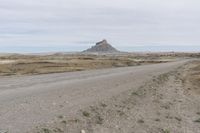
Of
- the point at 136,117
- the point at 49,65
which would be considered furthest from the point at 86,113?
the point at 49,65

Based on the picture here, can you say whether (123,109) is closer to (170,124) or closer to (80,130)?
(170,124)

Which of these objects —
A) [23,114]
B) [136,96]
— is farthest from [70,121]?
[136,96]

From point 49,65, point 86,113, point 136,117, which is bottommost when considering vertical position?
point 49,65

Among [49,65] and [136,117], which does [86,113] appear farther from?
[49,65]

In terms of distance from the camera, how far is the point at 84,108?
52.0 feet

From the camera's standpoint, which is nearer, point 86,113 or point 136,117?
point 86,113

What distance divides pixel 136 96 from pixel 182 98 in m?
2.16

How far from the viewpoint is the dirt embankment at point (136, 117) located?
41.9ft

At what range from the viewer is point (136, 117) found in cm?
1487

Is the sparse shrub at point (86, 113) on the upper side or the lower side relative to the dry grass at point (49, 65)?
upper

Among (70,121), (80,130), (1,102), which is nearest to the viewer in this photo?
(80,130)

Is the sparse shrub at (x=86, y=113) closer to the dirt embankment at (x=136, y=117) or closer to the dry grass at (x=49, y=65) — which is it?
the dirt embankment at (x=136, y=117)

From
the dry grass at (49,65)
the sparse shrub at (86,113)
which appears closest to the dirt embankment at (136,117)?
the sparse shrub at (86,113)

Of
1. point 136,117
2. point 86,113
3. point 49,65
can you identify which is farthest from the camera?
point 49,65
